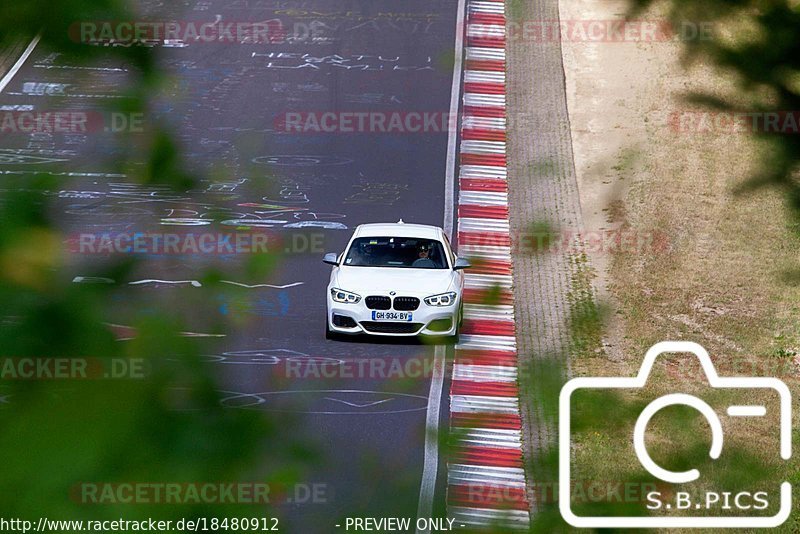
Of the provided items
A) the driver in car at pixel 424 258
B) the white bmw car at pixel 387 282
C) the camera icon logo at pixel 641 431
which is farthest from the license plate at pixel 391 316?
the camera icon logo at pixel 641 431

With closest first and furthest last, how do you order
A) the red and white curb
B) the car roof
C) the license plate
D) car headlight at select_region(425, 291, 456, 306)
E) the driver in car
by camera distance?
1. the red and white curb
2. car headlight at select_region(425, 291, 456, 306)
3. the license plate
4. the driver in car
5. the car roof

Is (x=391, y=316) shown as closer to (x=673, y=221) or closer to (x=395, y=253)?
(x=395, y=253)

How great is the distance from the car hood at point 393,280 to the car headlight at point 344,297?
0.06m

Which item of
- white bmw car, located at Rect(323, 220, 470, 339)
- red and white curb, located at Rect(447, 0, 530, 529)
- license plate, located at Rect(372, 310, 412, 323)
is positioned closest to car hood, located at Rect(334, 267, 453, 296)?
white bmw car, located at Rect(323, 220, 470, 339)

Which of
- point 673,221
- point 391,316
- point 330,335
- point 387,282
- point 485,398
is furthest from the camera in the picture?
point 330,335

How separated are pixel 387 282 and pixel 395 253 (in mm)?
760

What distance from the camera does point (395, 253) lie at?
55.4 feet

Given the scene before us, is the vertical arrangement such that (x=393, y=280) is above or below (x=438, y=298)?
above

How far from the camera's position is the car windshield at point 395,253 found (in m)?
16.7

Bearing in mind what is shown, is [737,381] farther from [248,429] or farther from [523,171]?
[248,429]

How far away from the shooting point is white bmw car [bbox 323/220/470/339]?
15875mm

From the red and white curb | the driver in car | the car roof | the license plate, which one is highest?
the red and white curb

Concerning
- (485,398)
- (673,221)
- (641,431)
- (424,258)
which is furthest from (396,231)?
(641,431)

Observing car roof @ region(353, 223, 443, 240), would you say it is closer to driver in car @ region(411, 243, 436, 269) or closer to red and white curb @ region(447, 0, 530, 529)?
driver in car @ region(411, 243, 436, 269)
